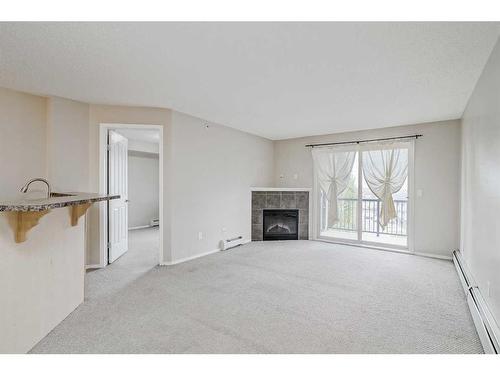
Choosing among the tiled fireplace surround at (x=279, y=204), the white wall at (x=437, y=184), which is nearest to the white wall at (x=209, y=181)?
the tiled fireplace surround at (x=279, y=204)

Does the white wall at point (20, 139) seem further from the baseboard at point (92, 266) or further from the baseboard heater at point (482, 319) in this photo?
the baseboard heater at point (482, 319)

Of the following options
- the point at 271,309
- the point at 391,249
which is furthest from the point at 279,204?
the point at 271,309

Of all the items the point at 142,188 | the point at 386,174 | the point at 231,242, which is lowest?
the point at 231,242

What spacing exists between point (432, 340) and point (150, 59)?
319 cm

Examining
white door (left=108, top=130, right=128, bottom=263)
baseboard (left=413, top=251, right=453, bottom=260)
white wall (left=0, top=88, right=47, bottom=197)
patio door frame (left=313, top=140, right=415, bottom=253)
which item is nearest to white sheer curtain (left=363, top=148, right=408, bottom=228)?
patio door frame (left=313, top=140, right=415, bottom=253)

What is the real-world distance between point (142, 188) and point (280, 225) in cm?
412

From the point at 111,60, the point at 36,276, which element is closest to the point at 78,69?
the point at 111,60

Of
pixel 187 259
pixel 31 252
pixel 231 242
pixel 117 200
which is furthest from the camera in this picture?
pixel 231 242

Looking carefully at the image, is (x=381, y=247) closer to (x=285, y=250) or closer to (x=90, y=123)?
(x=285, y=250)

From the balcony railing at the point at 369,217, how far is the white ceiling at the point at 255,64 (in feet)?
6.17

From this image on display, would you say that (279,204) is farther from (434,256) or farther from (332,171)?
(434,256)

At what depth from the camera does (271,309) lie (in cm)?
251

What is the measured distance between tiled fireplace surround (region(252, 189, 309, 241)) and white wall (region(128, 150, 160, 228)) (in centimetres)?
349

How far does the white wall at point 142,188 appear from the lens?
284 inches
